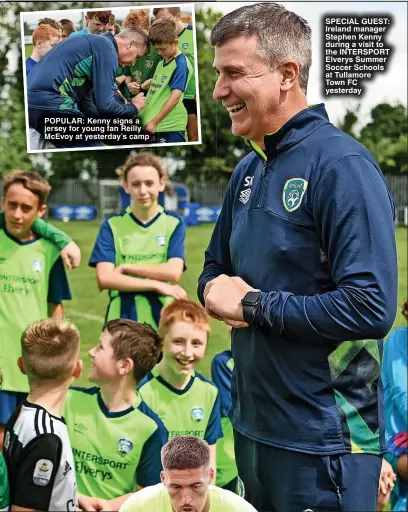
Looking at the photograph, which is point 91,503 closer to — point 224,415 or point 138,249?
point 224,415

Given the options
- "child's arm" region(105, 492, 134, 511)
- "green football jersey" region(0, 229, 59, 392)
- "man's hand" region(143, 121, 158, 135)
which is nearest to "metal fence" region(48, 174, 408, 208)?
"green football jersey" region(0, 229, 59, 392)

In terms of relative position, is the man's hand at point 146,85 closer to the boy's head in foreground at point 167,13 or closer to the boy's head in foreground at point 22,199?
the boy's head in foreground at point 167,13

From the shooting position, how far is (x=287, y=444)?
2.08 m

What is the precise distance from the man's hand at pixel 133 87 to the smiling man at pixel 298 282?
1372 mm

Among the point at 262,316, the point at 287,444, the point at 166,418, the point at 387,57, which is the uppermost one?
the point at 387,57

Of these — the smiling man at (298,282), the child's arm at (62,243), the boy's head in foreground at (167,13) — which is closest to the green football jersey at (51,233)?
the child's arm at (62,243)

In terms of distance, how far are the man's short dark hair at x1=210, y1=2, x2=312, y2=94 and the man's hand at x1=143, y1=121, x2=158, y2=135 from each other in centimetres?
143

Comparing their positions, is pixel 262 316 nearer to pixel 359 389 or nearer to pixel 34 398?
pixel 359 389

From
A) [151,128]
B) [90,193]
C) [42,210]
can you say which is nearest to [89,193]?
[90,193]

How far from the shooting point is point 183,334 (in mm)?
3660

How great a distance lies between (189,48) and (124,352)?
1271mm

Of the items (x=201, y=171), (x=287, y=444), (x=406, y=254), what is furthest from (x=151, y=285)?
(x=287, y=444)

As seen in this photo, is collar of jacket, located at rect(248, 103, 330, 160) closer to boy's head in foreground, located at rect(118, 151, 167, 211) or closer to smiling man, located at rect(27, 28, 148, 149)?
smiling man, located at rect(27, 28, 148, 149)

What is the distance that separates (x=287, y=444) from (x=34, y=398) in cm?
170
